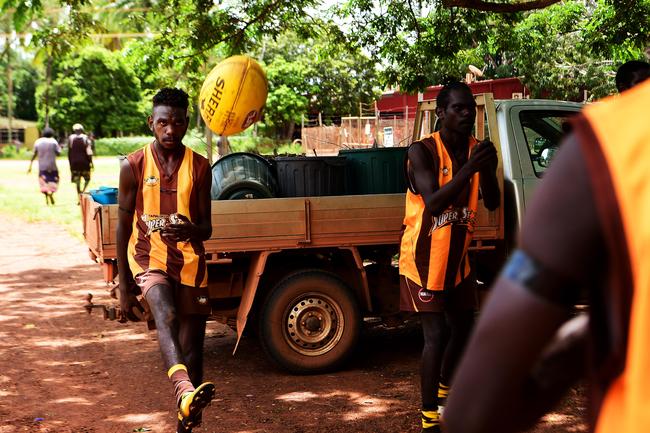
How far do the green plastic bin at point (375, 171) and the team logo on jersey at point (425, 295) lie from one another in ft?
7.29

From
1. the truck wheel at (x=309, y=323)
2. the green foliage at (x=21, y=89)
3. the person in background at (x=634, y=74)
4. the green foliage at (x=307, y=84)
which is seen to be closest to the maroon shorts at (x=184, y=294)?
the truck wheel at (x=309, y=323)

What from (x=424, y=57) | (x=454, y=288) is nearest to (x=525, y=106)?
(x=454, y=288)

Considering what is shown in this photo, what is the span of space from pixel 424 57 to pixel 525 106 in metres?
3.93

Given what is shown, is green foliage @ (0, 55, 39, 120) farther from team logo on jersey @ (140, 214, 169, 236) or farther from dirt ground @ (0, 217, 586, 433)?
team logo on jersey @ (140, 214, 169, 236)

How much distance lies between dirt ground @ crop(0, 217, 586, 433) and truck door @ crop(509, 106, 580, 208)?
1.74m

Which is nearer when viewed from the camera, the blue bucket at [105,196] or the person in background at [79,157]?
the blue bucket at [105,196]

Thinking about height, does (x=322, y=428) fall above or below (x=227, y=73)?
below

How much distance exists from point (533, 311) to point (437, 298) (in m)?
3.72

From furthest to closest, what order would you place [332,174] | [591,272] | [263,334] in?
[332,174]
[263,334]
[591,272]

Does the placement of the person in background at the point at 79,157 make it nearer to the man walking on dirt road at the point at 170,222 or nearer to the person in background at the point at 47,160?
the person in background at the point at 47,160

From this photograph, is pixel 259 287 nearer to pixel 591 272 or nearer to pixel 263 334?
pixel 263 334

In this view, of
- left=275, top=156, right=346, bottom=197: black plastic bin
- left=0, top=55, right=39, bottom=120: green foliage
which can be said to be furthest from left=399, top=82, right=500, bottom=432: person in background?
left=0, top=55, right=39, bottom=120: green foliage

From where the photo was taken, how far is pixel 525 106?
691 centimetres

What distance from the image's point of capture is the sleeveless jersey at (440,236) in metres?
5.05
